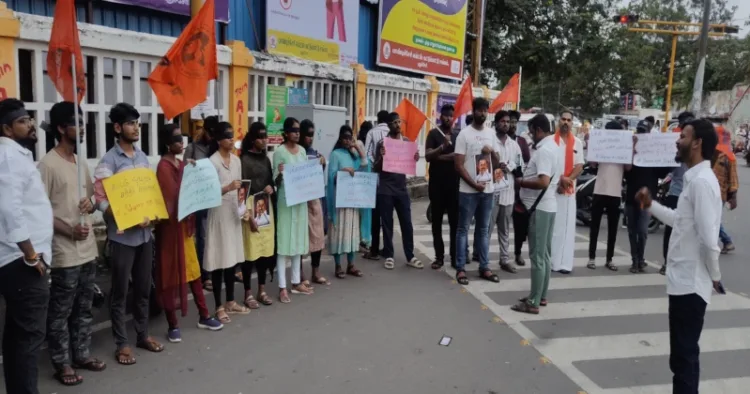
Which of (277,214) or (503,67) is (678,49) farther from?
(277,214)

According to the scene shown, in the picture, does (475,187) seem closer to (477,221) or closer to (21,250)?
(477,221)

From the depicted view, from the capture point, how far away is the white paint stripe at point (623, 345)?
476 cm

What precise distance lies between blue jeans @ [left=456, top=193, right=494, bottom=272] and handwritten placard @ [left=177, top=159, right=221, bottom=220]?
2973mm

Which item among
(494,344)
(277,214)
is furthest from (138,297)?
(494,344)

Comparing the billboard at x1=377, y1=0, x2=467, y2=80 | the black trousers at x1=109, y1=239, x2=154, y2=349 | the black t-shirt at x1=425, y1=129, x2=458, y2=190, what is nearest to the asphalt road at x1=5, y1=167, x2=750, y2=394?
the black trousers at x1=109, y1=239, x2=154, y2=349

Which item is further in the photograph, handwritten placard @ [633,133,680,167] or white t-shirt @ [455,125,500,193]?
handwritten placard @ [633,133,680,167]

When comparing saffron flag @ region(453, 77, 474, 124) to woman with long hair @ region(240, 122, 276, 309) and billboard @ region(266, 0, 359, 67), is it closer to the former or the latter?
woman with long hair @ region(240, 122, 276, 309)

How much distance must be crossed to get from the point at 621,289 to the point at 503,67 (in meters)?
15.5

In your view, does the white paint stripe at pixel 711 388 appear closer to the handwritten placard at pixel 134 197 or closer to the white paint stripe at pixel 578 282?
the white paint stripe at pixel 578 282

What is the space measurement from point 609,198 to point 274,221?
432cm

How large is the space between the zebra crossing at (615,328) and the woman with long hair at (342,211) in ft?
4.48

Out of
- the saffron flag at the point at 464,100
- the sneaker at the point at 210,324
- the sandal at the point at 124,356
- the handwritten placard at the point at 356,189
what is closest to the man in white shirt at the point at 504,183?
the saffron flag at the point at 464,100

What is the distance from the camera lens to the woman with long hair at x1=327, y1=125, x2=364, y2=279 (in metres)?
6.55

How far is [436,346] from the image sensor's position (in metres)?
4.83
